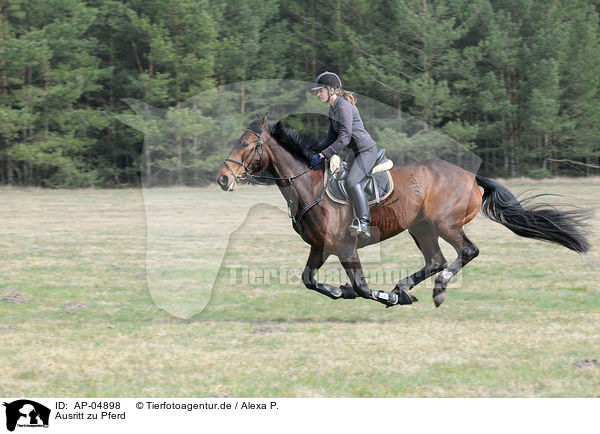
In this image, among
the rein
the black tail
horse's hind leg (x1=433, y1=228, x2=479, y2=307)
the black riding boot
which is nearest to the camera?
the rein

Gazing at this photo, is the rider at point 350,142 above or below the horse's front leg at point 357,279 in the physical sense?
above

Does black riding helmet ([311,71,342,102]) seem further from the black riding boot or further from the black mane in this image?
the black riding boot

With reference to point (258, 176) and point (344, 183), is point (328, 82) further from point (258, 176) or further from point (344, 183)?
point (258, 176)

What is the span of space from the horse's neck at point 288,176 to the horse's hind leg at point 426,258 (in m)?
1.45

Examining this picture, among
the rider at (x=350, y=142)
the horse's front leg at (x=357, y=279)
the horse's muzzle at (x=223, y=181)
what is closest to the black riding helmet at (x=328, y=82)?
the rider at (x=350, y=142)

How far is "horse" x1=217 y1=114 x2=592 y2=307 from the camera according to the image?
6.57m

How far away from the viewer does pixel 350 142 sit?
6.59m

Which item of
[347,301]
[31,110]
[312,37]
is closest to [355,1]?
[312,37]

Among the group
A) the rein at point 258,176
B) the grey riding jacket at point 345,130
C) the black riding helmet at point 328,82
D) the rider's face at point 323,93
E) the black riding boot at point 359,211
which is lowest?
the black riding boot at point 359,211

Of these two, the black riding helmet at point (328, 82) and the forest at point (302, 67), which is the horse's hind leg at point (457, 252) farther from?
the forest at point (302, 67)

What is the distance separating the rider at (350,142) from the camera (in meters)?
6.18

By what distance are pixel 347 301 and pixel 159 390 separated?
11.3 ft

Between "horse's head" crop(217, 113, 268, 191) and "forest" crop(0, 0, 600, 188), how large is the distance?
25205mm
